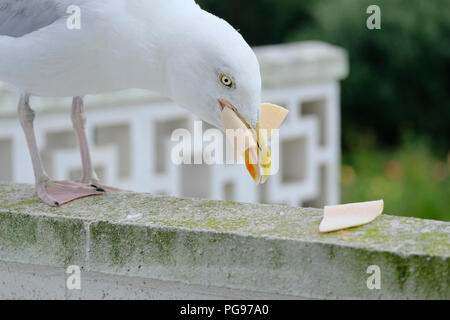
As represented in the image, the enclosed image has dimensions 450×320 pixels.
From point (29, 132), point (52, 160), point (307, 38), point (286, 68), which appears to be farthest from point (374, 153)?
point (29, 132)

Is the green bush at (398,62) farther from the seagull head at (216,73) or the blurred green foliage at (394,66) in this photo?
the seagull head at (216,73)

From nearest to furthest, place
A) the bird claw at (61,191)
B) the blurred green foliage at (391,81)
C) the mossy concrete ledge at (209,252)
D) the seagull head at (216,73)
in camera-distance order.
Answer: the mossy concrete ledge at (209,252) → the seagull head at (216,73) → the bird claw at (61,191) → the blurred green foliage at (391,81)

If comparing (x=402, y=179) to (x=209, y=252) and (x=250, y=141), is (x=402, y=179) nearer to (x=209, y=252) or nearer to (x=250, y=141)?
(x=250, y=141)

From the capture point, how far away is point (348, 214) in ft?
7.59

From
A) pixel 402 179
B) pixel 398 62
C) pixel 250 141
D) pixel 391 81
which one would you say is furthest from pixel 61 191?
pixel 391 81

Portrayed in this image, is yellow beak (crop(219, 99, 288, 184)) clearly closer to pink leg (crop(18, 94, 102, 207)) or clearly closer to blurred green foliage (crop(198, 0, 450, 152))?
pink leg (crop(18, 94, 102, 207))

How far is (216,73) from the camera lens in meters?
2.39

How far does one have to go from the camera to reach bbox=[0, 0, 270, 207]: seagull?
2.39m

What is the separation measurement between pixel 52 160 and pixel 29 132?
1986 mm

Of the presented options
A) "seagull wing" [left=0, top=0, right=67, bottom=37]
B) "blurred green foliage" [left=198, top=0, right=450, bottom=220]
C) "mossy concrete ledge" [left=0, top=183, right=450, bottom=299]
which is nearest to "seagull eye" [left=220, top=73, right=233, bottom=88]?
"mossy concrete ledge" [left=0, top=183, right=450, bottom=299]

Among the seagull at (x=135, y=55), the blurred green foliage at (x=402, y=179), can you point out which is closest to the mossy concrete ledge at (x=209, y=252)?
the seagull at (x=135, y=55)

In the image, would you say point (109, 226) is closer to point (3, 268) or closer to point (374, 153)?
point (3, 268)

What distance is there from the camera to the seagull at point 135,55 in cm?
239

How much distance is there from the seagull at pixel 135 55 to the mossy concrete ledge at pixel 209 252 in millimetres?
174
